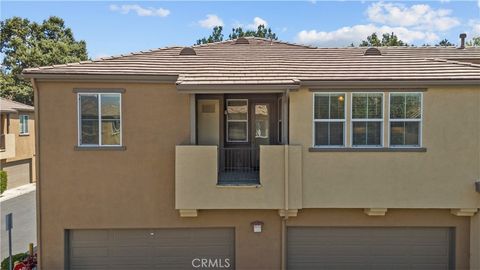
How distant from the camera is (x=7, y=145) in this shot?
21609 mm

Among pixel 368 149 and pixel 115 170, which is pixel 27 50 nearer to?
pixel 115 170

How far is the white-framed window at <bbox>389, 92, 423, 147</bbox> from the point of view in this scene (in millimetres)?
8562

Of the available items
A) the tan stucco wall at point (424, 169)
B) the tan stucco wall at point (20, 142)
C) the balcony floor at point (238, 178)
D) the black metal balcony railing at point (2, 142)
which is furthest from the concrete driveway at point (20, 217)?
the tan stucco wall at point (424, 169)

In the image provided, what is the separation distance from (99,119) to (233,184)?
144 inches

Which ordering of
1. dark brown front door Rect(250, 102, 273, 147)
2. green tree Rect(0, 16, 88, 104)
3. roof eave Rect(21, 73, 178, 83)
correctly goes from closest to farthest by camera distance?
roof eave Rect(21, 73, 178, 83) → dark brown front door Rect(250, 102, 273, 147) → green tree Rect(0, 16, 88, 104)

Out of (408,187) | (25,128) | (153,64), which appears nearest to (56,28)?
(25,128)

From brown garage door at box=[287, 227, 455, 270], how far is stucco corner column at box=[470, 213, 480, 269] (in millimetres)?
462

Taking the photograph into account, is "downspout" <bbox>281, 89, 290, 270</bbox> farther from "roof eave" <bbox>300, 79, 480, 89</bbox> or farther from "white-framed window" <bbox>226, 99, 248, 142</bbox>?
"white-framed window" <bbox>226, 99, 248, 142</bbox>

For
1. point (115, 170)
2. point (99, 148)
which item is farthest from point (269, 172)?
point (99, 148)

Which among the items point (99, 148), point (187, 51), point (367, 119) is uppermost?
point (187, 51)

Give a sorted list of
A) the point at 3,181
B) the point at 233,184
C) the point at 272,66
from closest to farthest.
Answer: the point at 233,184 < the point at 272,66 < the point at 3,181

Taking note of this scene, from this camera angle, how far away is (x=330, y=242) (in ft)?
30.0

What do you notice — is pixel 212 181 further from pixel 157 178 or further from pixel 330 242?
pixel 330 242

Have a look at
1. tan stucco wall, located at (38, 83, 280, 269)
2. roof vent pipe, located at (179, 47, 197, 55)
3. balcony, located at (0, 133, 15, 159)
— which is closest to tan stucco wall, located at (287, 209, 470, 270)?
tan stucco wall, located at (38, 83, 280, 269)
